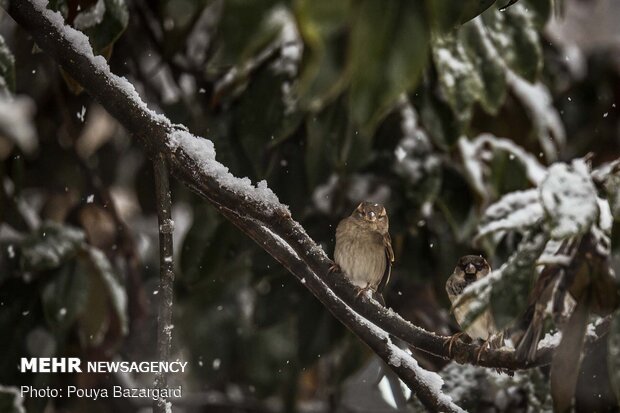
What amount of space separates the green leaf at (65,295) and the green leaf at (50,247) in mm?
19

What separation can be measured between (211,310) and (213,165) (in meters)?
0.85

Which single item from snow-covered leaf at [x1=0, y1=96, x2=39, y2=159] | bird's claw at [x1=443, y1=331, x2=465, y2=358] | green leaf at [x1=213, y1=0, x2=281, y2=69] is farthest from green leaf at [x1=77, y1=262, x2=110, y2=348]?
bird's claw at [x1=443, y1=331, x2=465, y2=358]

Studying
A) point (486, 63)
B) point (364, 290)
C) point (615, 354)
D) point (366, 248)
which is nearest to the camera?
point (615, 354)

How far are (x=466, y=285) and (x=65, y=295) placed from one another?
2.10 feet

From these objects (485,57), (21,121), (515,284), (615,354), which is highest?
(21,121)

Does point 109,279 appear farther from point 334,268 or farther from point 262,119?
point 334,268

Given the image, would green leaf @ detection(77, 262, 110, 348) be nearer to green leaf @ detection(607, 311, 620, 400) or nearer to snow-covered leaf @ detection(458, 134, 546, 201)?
snow-covered leaf @ detection(458, 134, 546, 201)

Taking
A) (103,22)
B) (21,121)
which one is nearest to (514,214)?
(103,22)

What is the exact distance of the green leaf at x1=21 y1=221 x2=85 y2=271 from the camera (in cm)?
131

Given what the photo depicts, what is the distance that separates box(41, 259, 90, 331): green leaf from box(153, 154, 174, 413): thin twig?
0.58 m

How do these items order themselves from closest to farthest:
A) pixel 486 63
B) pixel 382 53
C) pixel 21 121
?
pixel 382 53
pixel 486 63
pixel 21 121

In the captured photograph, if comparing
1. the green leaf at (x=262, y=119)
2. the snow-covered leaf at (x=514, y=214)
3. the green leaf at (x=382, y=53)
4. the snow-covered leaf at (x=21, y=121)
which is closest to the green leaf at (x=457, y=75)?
Result: the snow-covered leaf at (x=514, y=214)

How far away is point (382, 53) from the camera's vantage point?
17.8 inches

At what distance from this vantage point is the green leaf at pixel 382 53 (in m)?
0.45
